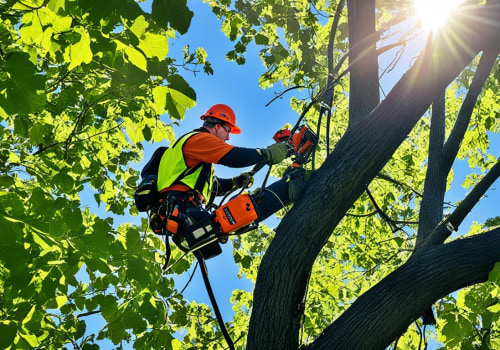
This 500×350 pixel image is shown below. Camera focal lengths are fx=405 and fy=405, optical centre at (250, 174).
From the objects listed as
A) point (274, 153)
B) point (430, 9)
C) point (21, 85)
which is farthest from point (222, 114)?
point (21, 85)

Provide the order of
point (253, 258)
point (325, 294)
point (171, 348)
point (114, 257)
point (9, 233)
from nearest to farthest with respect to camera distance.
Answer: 1. point (9, 233)
2. point (114, 257)
3. point (171, 348)
4. point (325, 294)
5. point (253, 258)

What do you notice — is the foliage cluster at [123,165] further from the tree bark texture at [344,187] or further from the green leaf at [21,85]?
the tree bark texture at [344,187]

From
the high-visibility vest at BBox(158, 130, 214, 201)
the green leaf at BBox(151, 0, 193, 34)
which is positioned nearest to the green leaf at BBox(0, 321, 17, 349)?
the high-visibility vest at BBox(158, 130, 214, 201)

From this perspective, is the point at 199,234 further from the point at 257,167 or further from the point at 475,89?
the point at 475,89

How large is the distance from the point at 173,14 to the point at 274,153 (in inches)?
95.3

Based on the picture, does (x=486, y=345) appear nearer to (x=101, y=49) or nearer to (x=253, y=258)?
(x=101, y=49)

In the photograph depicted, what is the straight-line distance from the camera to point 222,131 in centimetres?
443

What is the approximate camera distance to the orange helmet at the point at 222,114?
4348mm

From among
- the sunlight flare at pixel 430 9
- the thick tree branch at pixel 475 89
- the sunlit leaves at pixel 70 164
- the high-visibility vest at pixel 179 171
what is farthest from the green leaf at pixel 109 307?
the thick tree branch at pixel 475 89

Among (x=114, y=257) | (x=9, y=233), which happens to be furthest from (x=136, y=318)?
(x=9, y=233)

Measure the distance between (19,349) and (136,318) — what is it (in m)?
0.75

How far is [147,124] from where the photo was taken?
389cm

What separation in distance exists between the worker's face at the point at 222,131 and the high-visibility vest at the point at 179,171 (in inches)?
24.6

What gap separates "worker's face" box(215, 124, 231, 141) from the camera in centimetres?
439
